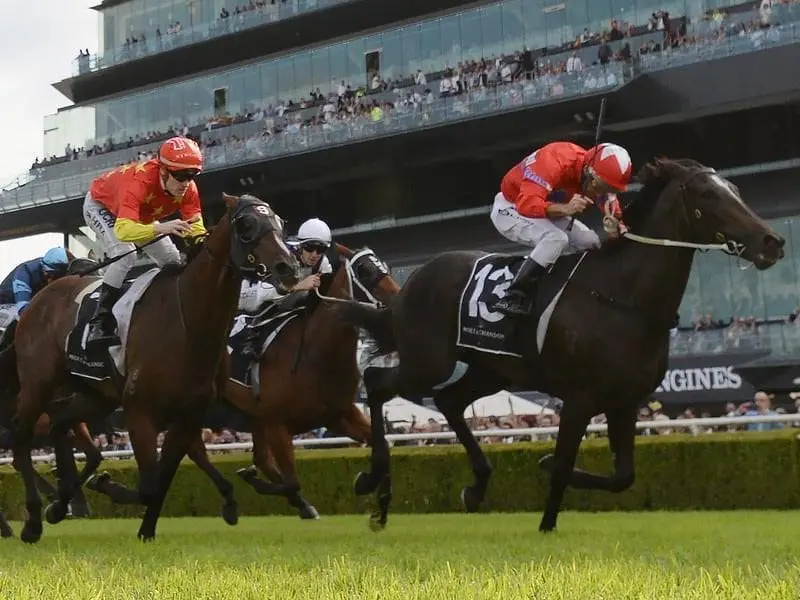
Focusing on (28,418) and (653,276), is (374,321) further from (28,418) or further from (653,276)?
(28,418)

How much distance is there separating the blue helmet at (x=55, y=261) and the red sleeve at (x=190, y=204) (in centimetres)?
211

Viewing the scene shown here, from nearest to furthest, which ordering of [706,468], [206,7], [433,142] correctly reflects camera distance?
[706,468]
[433,142]
[206,7]

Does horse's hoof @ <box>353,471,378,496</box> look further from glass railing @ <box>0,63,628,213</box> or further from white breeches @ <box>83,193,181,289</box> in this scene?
glass railing @ <box>0,63,628,213</box>

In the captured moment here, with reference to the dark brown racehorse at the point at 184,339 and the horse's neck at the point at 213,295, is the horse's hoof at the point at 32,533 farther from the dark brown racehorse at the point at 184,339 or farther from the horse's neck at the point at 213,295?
the horse's neck at the point at 213,295

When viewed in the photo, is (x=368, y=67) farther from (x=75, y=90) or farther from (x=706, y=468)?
(x=706, y=468)

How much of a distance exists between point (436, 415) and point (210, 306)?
9188mm

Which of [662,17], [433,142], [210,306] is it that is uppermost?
[662,17]

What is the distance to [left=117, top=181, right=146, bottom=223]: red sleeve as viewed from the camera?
5.63 metres

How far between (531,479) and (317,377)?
2259mm

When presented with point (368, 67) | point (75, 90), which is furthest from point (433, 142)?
point (75, 90)

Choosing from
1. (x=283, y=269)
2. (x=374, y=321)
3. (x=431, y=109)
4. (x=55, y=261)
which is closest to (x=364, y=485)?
(x=374, y=321)

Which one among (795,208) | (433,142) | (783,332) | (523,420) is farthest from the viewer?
(433,142)

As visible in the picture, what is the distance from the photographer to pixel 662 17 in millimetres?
20797

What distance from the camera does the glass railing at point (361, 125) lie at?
68.4 ft
